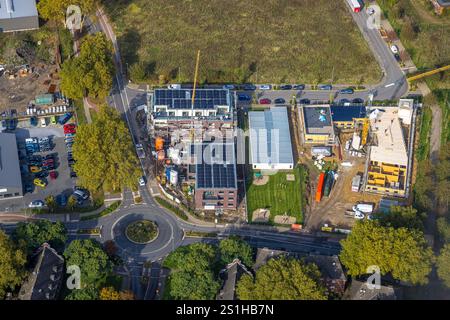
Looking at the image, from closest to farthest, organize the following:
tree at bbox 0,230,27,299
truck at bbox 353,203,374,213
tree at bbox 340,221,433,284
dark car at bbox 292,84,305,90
Result: 1. tree at bbox 0,230,27,299
2. tree at bbox 340,221,433,284
3. truck at bbox 353,203,374,213
4. dark car at bbox 292,84,305,90

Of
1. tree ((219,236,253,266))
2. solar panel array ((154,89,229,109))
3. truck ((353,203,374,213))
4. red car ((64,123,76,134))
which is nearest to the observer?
tree ((219,236,253,266))

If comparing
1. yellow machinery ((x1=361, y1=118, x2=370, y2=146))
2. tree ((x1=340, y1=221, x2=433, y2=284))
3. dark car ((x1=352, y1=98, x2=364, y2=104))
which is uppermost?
dark car ((x1=352, y1=98, x2=364, y2=104))

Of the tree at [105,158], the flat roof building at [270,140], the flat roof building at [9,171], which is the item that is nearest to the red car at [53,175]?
the flat roof building at [9,171]

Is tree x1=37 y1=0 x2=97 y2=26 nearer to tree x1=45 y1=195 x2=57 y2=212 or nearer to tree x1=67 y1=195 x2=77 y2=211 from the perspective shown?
tree x1=45 y1=195 x2=57 y2=212

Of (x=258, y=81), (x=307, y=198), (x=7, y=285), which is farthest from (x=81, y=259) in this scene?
(x=258, y=81)

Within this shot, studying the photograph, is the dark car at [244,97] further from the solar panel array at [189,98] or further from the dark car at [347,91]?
the dark car at [347,91]

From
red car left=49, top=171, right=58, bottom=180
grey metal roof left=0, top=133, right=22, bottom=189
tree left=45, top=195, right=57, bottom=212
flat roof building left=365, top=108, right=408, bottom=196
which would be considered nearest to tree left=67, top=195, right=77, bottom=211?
tree left=45, top=195, right=57, bottom=212

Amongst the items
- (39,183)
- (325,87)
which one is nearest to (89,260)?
(39,183)
